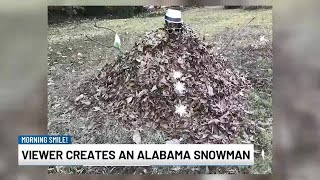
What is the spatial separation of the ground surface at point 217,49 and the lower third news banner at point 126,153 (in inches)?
1.8

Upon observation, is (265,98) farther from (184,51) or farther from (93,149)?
(93,149)

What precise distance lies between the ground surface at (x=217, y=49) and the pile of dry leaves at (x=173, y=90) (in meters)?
0.08

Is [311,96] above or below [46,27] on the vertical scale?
below

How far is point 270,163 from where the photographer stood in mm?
4961

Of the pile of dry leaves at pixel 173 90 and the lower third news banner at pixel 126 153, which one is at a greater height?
the pile of dry leaves at pixel 173 90

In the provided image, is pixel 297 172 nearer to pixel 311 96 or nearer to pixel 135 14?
pixel 311 96

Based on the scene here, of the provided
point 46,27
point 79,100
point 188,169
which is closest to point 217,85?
point 188,169

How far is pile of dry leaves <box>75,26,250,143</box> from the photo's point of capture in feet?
16.2

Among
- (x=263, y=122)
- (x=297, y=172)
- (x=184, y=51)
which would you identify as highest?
(x=184, y=51)

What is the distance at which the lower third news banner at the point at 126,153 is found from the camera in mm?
4926

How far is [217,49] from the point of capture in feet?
16.3

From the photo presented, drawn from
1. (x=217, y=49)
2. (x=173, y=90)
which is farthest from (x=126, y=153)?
(x=217, y=49)

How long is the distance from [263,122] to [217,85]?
444 mm

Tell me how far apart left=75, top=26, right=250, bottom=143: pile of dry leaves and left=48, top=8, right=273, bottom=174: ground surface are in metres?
0.08
